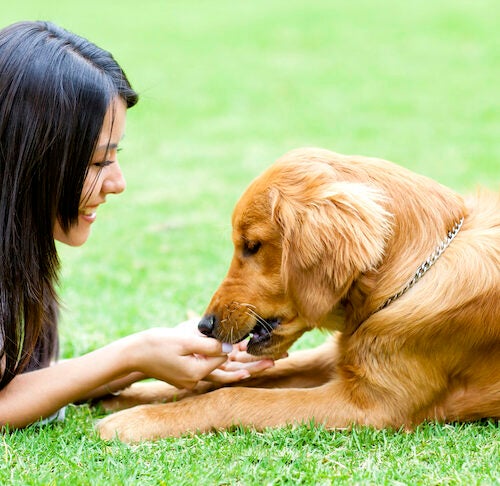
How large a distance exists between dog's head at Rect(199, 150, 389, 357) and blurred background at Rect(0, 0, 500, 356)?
992 millimetres

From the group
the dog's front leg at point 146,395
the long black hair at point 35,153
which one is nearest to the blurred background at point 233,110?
the dog's front leg at point 146,395

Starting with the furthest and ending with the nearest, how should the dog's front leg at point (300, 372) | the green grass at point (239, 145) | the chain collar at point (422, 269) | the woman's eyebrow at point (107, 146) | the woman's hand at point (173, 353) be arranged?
the dog's front leg at point (300, 372), the woman's eyebrow at point (107, 146), the woman's hand at point (173, 353), the chain collar at point (422, 269), the green grass at point (239, 145)

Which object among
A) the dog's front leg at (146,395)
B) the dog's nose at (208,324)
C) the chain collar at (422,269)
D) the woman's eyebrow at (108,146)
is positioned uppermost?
the woman's eyebrow at (108,146)

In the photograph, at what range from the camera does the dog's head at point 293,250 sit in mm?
3684

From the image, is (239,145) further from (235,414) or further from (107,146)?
(235,414)

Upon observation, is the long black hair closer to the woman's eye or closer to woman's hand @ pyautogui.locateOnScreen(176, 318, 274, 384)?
the woman's eye

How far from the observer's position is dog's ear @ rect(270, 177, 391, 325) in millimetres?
3664

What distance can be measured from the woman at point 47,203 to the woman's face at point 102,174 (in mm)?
10

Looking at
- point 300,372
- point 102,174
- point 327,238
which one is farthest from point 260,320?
point 102,174

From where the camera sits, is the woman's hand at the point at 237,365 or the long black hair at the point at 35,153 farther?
the woman's hand at the point at 237,365

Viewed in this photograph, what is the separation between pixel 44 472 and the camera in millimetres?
3289

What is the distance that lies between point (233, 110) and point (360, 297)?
1153 cm

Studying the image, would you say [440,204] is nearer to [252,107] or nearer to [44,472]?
[44,472]

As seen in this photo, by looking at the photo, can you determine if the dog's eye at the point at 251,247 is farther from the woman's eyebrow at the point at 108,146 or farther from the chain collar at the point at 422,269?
the woman's eyebrow at the point at 108,146
